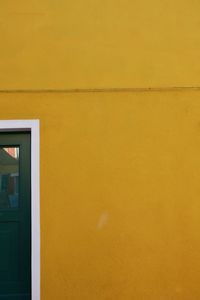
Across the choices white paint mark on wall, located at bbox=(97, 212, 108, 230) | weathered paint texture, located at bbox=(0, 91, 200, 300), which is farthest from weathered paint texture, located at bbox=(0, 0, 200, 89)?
white paint mark on wall, located at bbox=(97, 212, 108, 230)

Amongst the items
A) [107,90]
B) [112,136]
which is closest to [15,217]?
[112,136]

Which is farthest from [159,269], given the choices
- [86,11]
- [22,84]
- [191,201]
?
[86,11]

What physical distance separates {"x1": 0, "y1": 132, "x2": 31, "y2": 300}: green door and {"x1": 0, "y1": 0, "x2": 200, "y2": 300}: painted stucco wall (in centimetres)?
26

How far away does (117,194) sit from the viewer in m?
4.02

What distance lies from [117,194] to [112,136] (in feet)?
1.96

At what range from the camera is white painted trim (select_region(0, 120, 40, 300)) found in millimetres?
3891

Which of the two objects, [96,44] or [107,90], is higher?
[96,44]

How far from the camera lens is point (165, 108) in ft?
13.7

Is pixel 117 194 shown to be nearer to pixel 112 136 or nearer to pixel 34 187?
pixel 112 136

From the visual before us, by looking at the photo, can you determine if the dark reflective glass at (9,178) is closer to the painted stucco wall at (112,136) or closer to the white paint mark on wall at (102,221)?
the painted stucco wall at (112,136)

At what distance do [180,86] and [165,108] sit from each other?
0.29m

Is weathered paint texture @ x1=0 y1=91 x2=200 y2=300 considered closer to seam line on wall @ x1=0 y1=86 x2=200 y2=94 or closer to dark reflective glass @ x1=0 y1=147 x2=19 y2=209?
seam line on wall @ x1=0 y1=86 x2=200 y2=94

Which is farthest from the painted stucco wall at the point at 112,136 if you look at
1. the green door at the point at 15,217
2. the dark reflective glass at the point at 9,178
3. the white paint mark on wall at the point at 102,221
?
the dark reflective glass at the point at 9,178

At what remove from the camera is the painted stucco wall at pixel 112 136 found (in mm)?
3949
